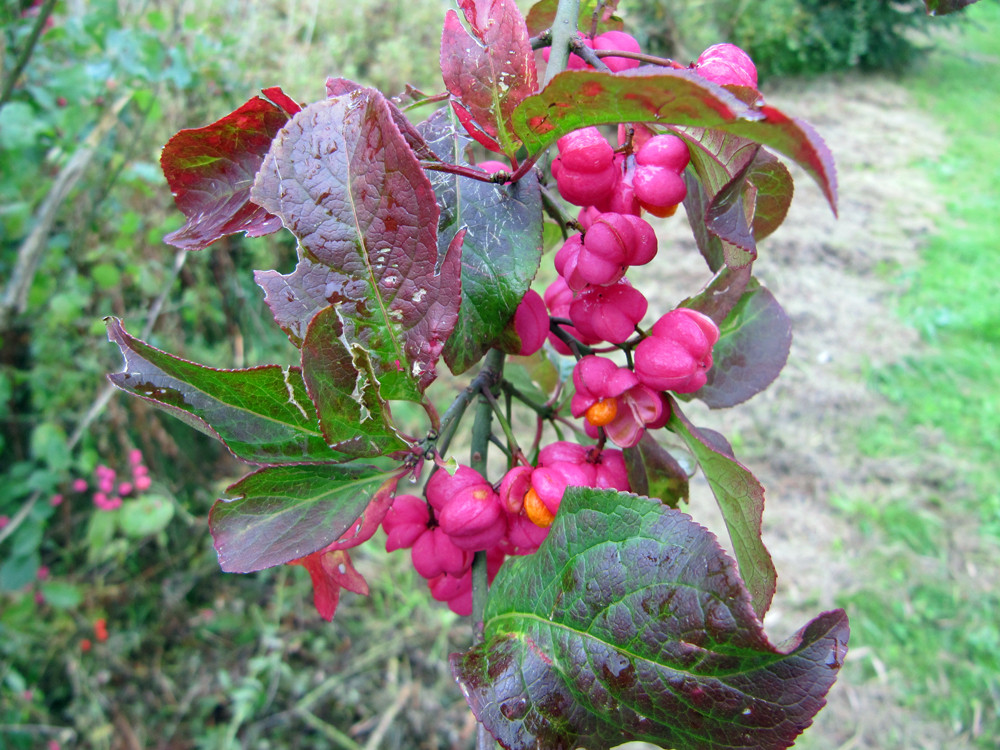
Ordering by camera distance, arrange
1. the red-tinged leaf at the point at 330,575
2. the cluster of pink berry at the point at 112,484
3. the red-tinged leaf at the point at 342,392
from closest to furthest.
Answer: the red-tinged leaf at the point at 342,392, the red-tinged leaf at the point at 330,575, the cluster of pink berry at the point at 112,484

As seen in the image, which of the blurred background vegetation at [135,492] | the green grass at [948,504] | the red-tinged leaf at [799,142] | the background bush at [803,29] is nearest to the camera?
the red-tinged leaf at [799,142]

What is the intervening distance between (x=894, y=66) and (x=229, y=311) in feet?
20.2

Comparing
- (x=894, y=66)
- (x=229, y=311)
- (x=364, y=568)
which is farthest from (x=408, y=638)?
(x=894, y=66)

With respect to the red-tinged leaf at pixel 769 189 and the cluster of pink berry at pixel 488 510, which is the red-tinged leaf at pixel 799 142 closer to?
the red-tinged leaf at pixel 769 189

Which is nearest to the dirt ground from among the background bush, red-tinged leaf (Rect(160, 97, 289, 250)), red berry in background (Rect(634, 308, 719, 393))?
the background bush

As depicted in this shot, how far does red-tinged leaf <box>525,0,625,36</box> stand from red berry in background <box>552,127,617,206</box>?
20cm

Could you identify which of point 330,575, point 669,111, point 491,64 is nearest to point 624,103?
point 669,111

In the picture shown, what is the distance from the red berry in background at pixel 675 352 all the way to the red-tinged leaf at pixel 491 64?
167 millimetres

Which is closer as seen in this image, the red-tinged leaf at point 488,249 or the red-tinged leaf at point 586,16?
the red-tinged leaf at point 488,249

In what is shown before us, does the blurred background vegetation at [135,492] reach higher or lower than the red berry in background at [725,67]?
lower

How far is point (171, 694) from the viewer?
1782mm

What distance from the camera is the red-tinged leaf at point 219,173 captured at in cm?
47

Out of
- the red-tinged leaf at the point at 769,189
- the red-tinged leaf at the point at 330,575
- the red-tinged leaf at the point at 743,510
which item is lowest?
the red-tinged leaf at the point at 330,575

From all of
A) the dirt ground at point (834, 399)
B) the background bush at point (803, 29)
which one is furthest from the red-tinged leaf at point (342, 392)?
the background bush at point (803, 29)
